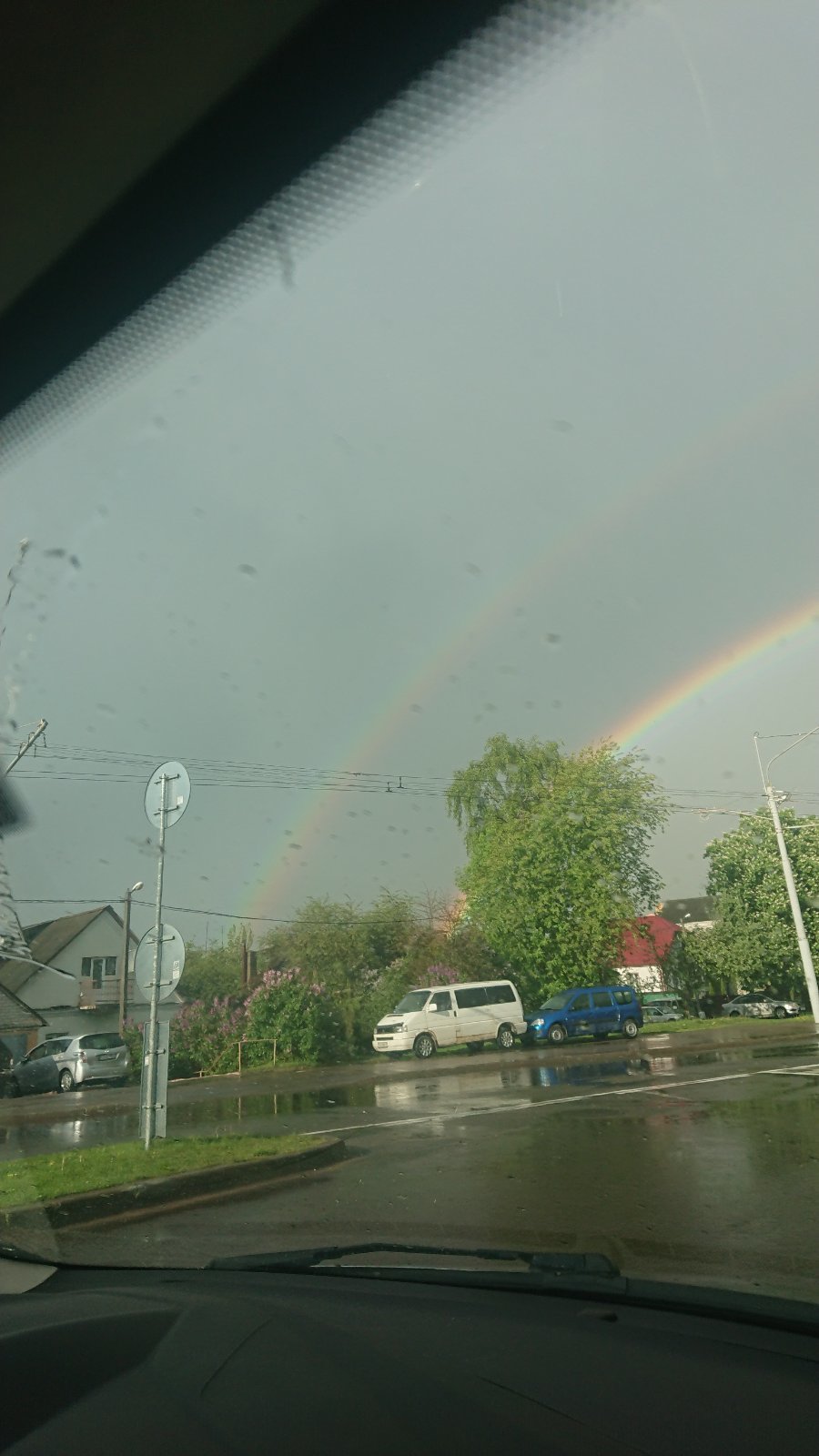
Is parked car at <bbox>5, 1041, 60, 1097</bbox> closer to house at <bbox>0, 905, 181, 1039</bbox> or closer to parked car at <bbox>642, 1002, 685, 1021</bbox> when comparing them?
house at <bbox>0, 905, 181, 1039</bbox>

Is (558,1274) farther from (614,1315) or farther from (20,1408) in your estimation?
(20,1408)

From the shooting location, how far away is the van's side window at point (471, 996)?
85.4 feet

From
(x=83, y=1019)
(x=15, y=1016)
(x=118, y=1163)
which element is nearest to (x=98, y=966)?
(x=83, y=1019)

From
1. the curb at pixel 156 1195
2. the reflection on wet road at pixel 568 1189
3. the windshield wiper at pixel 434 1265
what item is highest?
the windshield wiper at pixel 434 1265

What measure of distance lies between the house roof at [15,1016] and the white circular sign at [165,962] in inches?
543

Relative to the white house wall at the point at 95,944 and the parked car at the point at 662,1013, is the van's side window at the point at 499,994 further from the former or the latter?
the parked car at the point at 662,1013

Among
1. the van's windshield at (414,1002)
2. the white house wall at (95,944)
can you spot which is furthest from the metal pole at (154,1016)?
the white house wall at (95,944)

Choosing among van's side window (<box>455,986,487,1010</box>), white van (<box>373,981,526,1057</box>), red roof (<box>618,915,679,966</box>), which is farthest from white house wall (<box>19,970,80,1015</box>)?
red roof (<box>618,915,679,966</box>)

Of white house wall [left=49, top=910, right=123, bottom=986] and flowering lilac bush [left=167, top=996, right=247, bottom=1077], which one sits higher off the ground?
white house wall [left=49, top=910, right=123, bottom=986]

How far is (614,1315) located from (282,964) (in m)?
26.8

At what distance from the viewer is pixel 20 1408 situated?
2.15 m

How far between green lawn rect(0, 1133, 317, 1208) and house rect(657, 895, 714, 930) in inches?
1219

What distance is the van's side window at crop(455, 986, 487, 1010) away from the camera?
26.0 m

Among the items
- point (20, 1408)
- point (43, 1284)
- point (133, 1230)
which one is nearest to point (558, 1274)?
point (20, 1408)
